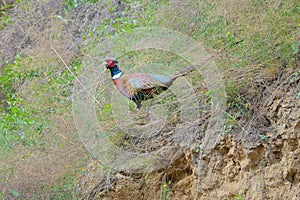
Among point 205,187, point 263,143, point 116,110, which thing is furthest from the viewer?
point 116,110

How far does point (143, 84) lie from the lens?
181 inches

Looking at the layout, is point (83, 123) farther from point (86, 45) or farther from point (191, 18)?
point (86, 45)

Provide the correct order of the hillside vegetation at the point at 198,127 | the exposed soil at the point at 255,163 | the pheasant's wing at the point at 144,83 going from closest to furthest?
the exposed soil at the point at 255,163
the hillside vegetation at the point at 198,127
the pheasant's wing at the point at 144,83

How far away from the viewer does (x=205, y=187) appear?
4.35 meters

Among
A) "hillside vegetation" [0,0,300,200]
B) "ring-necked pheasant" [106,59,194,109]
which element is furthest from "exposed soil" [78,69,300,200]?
"ring-necked pheasant" [106,59,194,109]

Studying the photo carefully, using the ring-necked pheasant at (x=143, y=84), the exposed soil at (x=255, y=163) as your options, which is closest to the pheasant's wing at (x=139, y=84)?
the ring-necked pheasant at (x=143, y=84)

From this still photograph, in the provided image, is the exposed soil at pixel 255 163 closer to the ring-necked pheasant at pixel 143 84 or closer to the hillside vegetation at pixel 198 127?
the hillside vegetation at pixel 198 127

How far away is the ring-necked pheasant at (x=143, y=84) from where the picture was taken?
4613 millimetres

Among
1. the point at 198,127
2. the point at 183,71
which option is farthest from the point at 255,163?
the point at 183,71

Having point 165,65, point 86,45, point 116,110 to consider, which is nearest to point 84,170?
point 116,110

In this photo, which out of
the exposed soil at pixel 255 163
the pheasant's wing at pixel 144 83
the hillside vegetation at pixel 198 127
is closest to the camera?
the exposed soil at pixel 255 163

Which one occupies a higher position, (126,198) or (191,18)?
(191,18)

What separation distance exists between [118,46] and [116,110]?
52.1 inches

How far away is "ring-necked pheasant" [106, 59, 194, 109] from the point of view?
461cm
